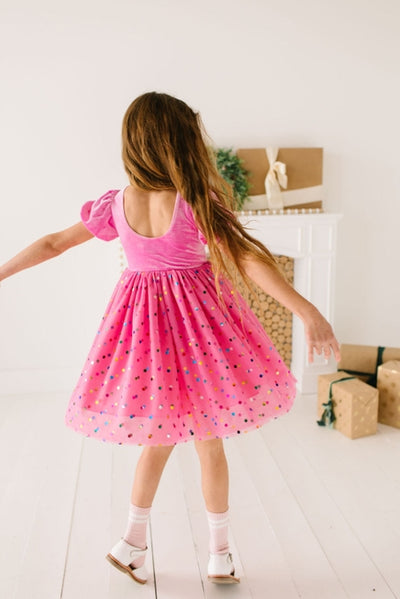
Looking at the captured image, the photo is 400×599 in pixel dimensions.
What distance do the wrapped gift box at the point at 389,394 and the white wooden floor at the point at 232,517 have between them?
0.20ft

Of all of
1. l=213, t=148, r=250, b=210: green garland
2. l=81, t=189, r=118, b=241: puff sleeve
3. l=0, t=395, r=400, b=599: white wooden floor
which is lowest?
l=0, t=395, r=400, b=599: white wooden floor

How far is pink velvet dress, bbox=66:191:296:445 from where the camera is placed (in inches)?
51.2

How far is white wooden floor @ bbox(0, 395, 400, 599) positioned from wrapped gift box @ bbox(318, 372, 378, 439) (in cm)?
5

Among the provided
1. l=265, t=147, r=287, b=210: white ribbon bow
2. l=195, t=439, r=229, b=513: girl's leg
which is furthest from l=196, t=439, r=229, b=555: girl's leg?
l=265, t=147, r=287, b=210: white ribbon bow

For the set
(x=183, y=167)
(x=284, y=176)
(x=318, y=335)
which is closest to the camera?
(x=318, y=335)

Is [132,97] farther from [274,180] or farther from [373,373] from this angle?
[373,373]

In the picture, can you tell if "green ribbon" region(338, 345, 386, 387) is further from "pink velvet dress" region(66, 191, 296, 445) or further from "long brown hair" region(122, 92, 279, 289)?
"long brown hair" region(122, 92, 279, 289)

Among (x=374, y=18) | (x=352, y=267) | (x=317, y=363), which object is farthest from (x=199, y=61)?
(x=317, y=363)

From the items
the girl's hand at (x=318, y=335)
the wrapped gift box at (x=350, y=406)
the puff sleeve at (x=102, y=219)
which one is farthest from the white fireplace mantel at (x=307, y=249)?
the girl's hand at (x=318, y=335)

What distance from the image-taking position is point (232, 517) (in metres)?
1.78

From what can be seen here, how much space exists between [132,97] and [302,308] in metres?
2.06

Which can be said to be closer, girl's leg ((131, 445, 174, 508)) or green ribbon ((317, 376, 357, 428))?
girl's leg ((131, 445, 174, 508))

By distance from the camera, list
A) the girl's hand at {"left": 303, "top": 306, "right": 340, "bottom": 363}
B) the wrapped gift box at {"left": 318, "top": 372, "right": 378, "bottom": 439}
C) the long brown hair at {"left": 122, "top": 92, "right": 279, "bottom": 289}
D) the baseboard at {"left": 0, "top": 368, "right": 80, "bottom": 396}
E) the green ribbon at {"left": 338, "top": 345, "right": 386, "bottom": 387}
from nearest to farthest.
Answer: the girl's hand at {"left": 303, "top": 306, "right": 340, "bottom": 363} < the long brown hair at {"left": 122, "top": 92, "right": 279, "bottom": 289} < the wrapped gift box at {"left": 318, "top": 372, "right": 378, "bottom": 439} < the green ribbon at {"left": 338, "top": 345, "right": 386, "bottom": 387} < the baseboard at {"left": 0, "top": 368, "right": 80, "bottom": 396}

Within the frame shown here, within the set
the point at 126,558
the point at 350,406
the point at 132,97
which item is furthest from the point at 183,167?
the point at 132,97
